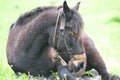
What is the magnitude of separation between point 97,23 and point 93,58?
43.1 feet

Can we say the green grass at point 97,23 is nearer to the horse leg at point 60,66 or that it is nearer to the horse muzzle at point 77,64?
the horse leg at point 60,66

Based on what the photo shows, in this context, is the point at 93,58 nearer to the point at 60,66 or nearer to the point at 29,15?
the point at 60,66

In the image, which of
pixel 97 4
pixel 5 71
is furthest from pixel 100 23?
pixel 5 71

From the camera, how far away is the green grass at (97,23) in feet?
43.0

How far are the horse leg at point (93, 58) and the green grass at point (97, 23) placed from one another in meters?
1.11

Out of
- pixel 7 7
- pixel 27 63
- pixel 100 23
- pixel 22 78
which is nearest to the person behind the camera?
pixel 22 78

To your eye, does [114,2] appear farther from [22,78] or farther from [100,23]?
[22,78]

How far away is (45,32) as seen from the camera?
9125 mm

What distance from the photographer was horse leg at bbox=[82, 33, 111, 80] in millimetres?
10203

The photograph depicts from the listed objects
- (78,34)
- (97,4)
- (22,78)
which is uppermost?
(97,4)

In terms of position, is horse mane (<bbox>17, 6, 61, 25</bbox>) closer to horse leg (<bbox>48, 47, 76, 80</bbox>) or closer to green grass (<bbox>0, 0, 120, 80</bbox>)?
horse leg (<bbox>48, 47, 76, 80</bbox>)

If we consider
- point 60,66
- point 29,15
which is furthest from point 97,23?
point 60,66

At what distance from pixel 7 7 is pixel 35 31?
19.2m

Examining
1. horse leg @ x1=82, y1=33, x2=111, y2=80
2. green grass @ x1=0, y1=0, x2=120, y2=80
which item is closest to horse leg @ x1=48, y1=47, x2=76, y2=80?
green grass @ x1=0, y1=0, x2=120, y2=80
